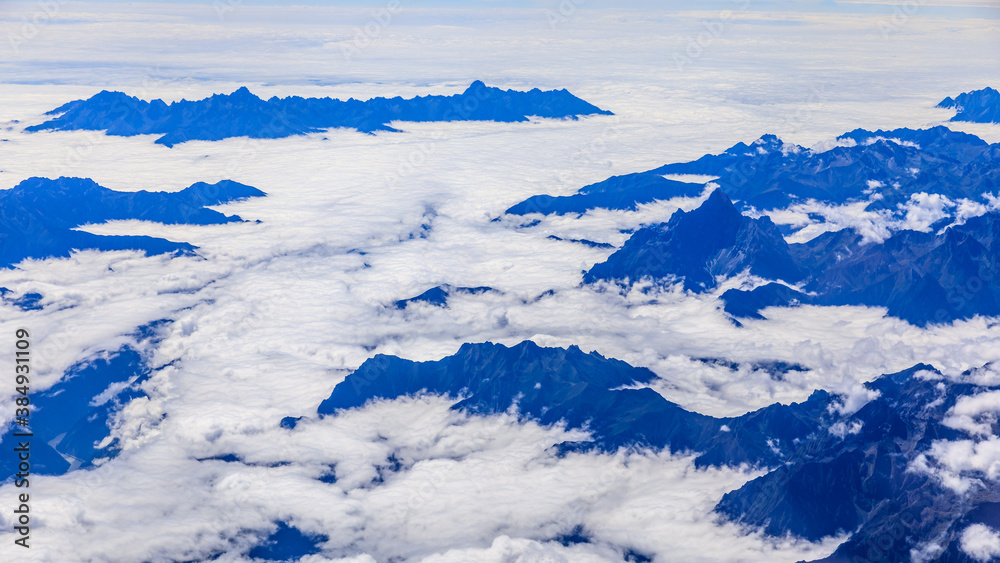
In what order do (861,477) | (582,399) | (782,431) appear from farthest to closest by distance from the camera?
(582,399) < (782,431) < (861,477)

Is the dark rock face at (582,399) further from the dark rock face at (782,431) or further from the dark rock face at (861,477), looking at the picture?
the dark rock face at (861,477)

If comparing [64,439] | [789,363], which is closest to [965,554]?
[789,363]

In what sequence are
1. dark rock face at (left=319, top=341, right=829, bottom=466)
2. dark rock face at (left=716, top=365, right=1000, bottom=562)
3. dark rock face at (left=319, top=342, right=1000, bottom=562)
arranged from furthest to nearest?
dark rock face at (left=319, top=341, right=829, bottom=466), dark rock face at (left=716, top=365, right=1000, bottom=562), dark rock face at (left=319, top=342, right=1000, bottom=562)

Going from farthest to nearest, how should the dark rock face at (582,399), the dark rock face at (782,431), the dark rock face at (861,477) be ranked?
the dark rock face at (582,399)
the dark rock face at (861,477)
the dark rock face at (782,431)

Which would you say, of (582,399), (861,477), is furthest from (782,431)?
(582,399)

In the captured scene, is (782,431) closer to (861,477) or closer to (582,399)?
(861,477)

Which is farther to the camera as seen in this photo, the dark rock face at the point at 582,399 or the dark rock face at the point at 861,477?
the dark rock face at the point at 582,399

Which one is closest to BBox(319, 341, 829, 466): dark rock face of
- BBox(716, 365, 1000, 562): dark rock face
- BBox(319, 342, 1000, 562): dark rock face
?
BBox(319, 342, 1000, 562): dark rock face

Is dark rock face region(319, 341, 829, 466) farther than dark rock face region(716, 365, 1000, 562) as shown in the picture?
Yes

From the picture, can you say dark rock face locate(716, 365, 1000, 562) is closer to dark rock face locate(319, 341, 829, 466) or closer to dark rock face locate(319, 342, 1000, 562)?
dark rock face locate(319, 342, 1000, 562)

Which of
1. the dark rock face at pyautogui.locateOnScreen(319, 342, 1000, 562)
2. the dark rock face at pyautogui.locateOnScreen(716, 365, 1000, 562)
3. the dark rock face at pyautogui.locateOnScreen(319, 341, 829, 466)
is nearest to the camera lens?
the dark rock face at pyautogui.locateOnScreen(319, 342, 1000, 562)

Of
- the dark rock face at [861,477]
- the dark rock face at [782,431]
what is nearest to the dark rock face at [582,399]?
the dark rock face at [782,431]
